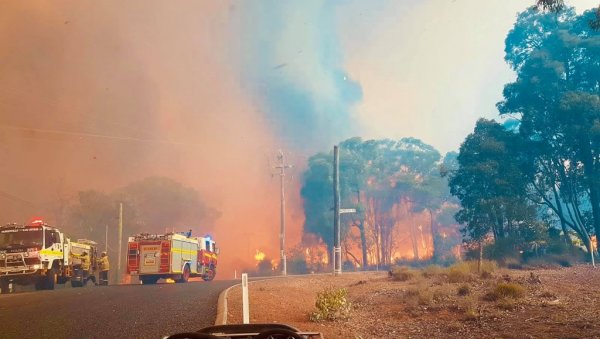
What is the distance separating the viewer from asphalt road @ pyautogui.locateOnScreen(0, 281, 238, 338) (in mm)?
10695

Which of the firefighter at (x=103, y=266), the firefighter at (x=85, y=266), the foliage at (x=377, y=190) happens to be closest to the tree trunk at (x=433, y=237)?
the foliage at (x=377, y=190)

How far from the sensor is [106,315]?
519 inches

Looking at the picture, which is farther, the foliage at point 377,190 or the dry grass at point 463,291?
the foliage at point 377,190

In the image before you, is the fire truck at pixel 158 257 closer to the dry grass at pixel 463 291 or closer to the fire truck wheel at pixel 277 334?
the dry grass at pixel 463 291

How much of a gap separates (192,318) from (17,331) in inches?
151

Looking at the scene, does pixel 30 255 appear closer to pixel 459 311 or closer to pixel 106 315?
pixel 106 315

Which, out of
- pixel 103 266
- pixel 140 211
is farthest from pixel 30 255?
pixel 140 211

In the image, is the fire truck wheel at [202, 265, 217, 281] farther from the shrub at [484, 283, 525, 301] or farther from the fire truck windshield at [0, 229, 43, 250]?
the shrub at [484, 283, 525, 301]

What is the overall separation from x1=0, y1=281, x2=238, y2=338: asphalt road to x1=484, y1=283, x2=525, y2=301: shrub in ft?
28.0

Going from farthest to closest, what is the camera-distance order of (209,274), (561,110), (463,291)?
(209,274) → (561,110) → (463,291)

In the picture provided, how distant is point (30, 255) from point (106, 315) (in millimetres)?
13210

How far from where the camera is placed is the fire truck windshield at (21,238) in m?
24.2

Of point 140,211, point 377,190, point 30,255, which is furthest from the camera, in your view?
point 377,190

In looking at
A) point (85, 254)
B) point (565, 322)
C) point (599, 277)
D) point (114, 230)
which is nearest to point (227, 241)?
point (114, 230)
